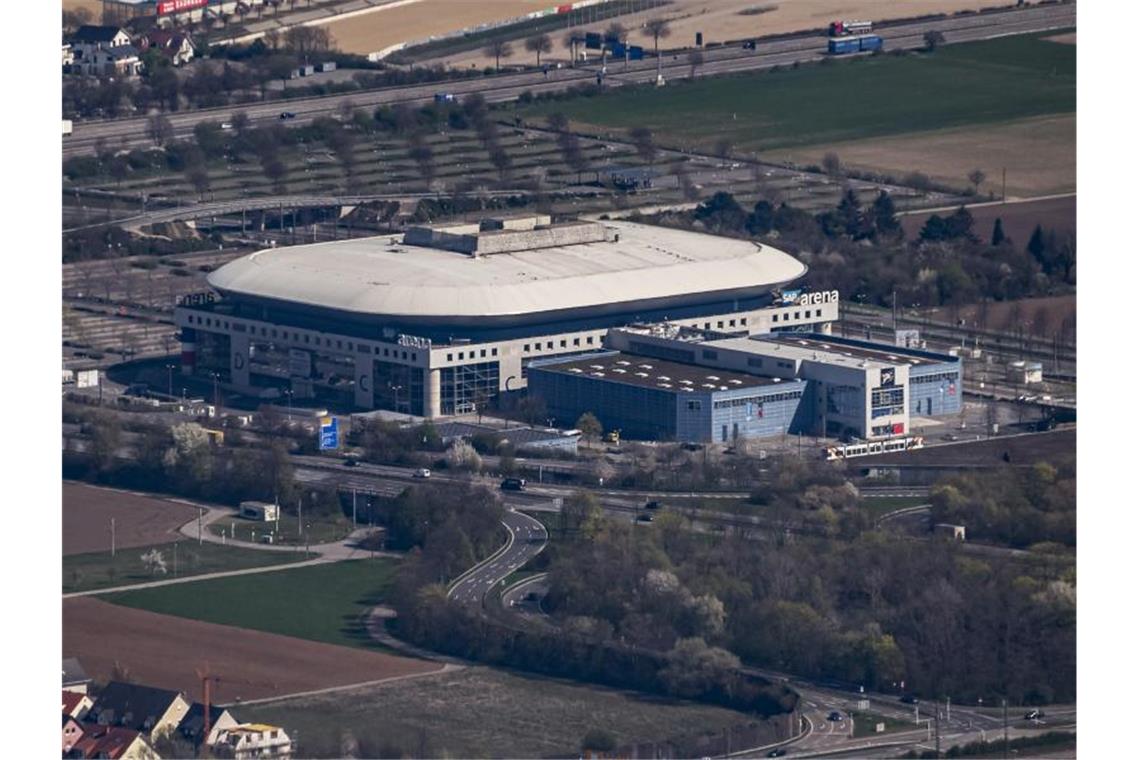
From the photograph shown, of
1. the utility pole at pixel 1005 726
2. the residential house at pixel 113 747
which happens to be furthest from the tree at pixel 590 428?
the residential house at pixel 113 747

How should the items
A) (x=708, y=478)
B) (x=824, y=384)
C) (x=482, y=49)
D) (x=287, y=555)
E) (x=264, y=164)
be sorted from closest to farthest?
(x=287, y=555)
(x=708, y=478)
(x=824, y=384)
(x=264, y=164)
(x=482, y=49)

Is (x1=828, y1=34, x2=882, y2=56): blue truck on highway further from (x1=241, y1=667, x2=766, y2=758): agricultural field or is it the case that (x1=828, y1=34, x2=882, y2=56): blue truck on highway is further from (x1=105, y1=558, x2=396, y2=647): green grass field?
(x1=241, y1=667, x2=766, y2=758): agricultural field

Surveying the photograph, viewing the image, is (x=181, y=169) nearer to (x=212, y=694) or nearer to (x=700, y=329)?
(x=700, y=329)

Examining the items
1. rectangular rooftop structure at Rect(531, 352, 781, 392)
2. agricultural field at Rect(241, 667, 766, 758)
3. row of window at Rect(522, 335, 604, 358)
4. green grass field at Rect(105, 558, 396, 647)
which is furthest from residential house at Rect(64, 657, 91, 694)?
row of window at Rect(522, 335, 604, 358)

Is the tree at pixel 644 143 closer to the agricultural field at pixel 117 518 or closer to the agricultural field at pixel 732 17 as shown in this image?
the agricultural field at pixel 732 17

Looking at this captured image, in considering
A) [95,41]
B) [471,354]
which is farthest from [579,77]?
[471,354]

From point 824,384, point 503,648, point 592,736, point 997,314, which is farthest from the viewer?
point 997,314

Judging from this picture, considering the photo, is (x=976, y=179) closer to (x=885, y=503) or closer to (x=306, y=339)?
(x=306, y=339)

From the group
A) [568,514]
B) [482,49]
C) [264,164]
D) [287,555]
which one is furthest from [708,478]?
[482,49]
